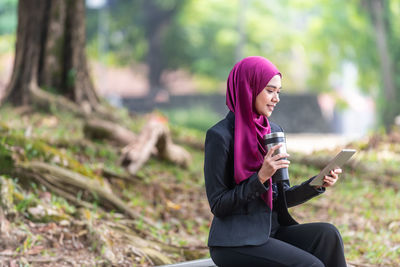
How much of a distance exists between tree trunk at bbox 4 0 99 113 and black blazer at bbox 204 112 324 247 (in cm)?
688

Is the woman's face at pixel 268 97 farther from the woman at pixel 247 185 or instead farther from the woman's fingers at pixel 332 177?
the woman's fingers at pixel 332 177

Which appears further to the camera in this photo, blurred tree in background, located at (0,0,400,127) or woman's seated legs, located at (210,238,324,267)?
blurred tree in background, located at (0,0,400,127)

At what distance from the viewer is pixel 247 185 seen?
2.97 m

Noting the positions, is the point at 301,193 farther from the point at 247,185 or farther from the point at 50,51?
the point at 50,51

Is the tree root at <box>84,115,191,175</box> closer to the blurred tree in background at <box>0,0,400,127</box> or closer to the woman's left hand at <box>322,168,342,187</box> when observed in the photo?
the woman's left hand at <box>322,168,342,187</box>

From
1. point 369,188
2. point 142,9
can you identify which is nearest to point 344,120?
point 142,9

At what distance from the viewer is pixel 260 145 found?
10.2 ft

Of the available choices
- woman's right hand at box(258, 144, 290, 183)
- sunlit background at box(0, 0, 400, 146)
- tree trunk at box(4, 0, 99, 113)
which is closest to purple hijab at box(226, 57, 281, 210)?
woman's right hand at box(258, 144, 290, 183)

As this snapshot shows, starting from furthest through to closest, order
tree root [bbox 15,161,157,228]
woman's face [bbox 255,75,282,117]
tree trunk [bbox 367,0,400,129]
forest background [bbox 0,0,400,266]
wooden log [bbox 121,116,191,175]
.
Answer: tree trunk [bbox 367,0,400,129] < wooden log [bbox 121,116,191,175] < tree root [bbox 15,161,157,228] < forest background [bbox 0,0,400,266] < woman's face [bbox 255,75,282,117]

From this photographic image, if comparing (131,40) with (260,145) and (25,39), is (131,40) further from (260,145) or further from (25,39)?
(260,145)

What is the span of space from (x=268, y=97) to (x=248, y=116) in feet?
0.50

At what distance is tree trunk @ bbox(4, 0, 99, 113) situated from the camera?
9633 mm

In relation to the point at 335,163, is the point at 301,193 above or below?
below

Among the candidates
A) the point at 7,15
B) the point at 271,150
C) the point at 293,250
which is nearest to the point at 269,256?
the point at 293,250
